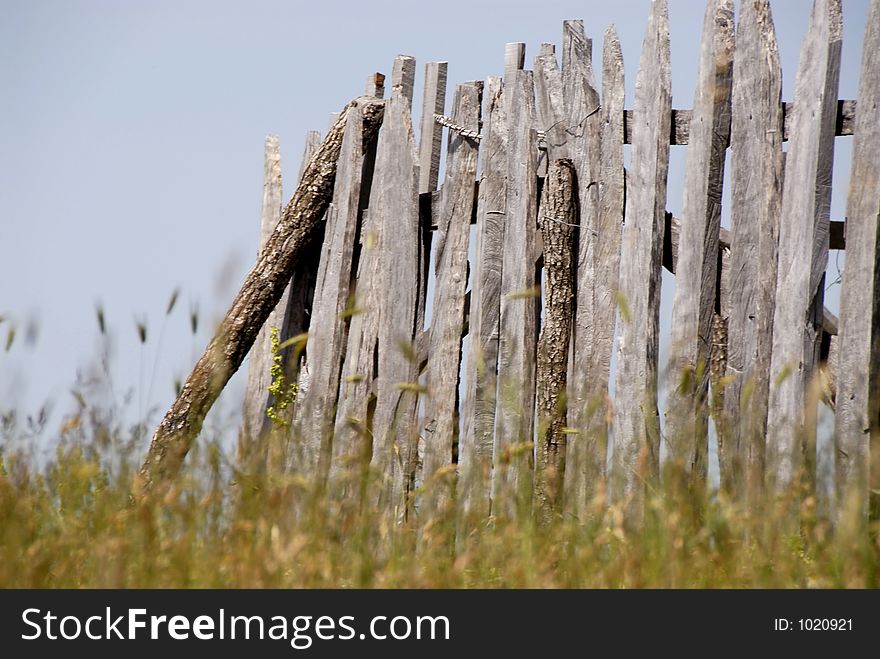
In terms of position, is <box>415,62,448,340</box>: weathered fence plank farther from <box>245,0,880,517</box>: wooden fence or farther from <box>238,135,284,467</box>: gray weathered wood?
<box>238,135,284,467</box>: gray weathered wood

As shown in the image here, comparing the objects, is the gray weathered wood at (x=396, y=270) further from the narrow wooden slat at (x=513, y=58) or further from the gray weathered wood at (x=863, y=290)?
the gray weathered wood at (x=863, y=290)

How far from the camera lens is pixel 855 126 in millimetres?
3885

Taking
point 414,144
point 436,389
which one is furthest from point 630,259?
point 414,144

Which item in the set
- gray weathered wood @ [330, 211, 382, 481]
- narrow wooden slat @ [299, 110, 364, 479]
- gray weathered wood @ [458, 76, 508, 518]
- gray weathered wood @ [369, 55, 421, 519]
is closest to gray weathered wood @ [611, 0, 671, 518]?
gray weathered wood @ [458, 76, 508, 518]

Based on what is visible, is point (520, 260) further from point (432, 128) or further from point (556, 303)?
point (432, 128)

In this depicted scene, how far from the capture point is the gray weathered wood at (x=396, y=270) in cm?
508

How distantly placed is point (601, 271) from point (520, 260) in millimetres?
422

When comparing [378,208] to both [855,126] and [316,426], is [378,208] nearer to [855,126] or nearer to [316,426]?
[316,426]

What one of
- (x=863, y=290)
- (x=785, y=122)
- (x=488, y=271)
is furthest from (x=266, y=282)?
(x=863, y=290)

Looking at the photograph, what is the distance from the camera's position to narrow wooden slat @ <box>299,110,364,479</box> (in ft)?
18.1

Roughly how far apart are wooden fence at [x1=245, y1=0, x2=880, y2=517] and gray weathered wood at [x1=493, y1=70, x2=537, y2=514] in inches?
0.4
